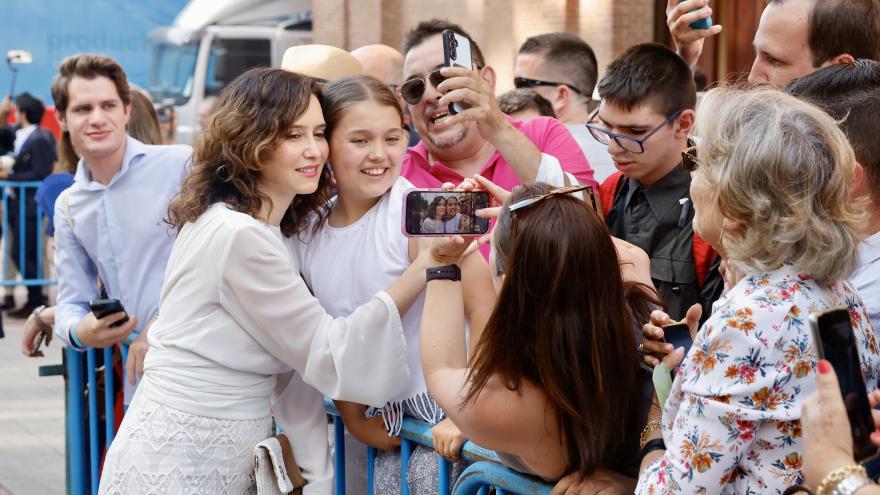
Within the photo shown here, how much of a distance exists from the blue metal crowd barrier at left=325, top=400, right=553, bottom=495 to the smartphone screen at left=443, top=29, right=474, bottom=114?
3.45 ft

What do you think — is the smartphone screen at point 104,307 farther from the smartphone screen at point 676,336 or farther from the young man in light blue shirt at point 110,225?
the smartphone screen at point 676,336

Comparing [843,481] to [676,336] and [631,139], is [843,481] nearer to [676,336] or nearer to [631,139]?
[676,336]

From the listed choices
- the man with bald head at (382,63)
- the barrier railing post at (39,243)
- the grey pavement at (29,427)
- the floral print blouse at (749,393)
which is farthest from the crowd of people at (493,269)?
the barrier railing post at (39,243)

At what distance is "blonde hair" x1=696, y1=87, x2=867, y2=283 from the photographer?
215 cm

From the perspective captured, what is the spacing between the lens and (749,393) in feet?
6.78

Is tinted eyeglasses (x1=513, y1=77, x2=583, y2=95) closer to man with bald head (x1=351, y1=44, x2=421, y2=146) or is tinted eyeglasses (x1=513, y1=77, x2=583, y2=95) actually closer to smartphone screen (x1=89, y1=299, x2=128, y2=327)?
man with bald head (x1=351, y1=44, x2=421, y2=146)

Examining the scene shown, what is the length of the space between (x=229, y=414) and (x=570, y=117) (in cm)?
338

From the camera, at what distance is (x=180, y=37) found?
17891 mm

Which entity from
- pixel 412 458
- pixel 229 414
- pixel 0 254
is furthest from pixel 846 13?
pixel 0 254

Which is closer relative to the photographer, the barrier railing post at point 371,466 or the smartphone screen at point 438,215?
the smartphone screen at point 438,215

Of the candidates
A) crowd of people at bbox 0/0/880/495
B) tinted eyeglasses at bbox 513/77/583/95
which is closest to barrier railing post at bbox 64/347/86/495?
crowd of people at bbox 0/0/880/495

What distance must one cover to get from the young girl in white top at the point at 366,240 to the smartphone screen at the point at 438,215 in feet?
0.89

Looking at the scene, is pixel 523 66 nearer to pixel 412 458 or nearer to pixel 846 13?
pixel 846 13

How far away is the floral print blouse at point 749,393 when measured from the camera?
2.07 meters
